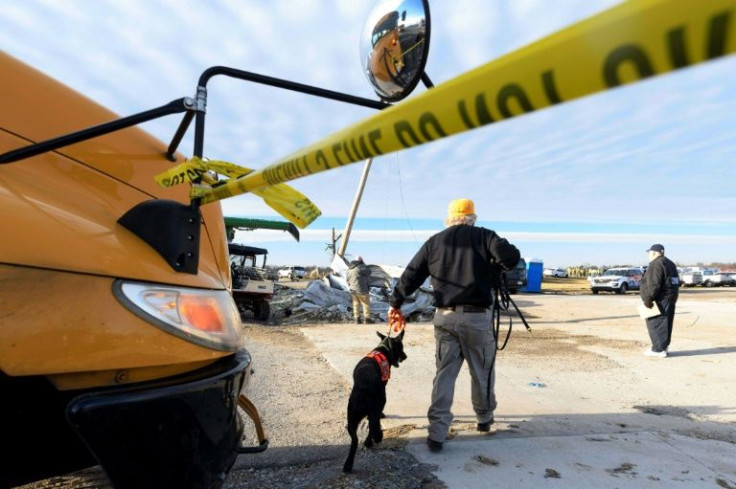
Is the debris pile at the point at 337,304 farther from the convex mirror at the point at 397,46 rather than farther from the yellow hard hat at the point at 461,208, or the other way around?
the convex mirror at the point at 397,46

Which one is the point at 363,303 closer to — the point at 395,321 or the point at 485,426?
the point at 395,321

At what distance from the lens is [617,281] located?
25516 millimetres

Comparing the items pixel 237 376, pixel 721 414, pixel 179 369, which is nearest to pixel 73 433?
pixel 179 369

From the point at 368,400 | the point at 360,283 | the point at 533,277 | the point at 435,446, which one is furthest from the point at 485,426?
the point at 533,277

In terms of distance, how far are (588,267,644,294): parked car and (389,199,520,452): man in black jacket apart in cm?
2559

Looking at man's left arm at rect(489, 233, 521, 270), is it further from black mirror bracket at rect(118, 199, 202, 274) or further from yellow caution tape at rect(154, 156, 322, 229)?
black mirror bracket at rect(118, 199, 202, 274)

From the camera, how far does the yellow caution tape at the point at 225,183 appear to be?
153cm

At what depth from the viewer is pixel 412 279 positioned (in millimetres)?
3527

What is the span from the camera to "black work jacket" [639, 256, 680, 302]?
6.81 meters

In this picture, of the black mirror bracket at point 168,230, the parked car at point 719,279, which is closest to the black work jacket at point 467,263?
the black mirror bracket at point 168,230

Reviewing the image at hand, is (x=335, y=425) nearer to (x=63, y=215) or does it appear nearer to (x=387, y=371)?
(x=387, y=371)

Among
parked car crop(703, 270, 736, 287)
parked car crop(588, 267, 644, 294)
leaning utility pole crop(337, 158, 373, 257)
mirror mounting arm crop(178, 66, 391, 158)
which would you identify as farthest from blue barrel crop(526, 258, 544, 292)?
mirror mounting arm crop(178, 66, 391, 158)

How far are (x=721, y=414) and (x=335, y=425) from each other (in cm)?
345

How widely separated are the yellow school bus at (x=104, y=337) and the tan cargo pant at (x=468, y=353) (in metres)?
1.99
